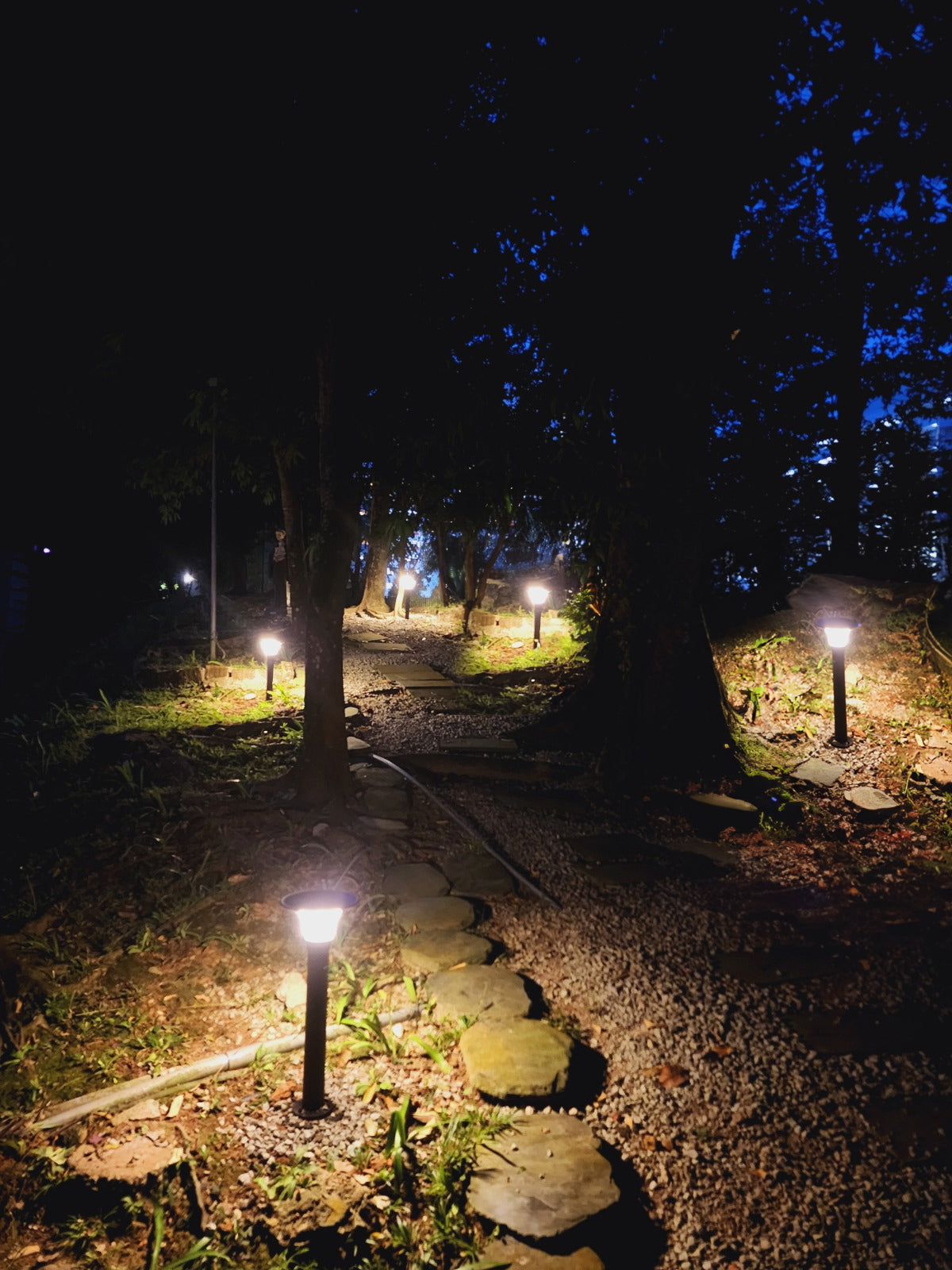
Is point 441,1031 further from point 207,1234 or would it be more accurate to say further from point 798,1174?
point 798,1174

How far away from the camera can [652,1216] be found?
82.2 inches

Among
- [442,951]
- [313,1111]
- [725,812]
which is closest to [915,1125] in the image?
[442,951]

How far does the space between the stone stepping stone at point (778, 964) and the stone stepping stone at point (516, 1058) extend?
3.86 ft

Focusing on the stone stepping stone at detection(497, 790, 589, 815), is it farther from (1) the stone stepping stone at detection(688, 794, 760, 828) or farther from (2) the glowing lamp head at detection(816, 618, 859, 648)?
(2) the glowing lamp head at detection(816, 618, 859, 648)

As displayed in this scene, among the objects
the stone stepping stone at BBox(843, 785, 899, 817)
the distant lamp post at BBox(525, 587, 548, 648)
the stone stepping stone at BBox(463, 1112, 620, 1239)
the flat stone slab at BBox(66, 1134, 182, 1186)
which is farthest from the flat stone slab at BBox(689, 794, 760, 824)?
the distant lamp post at BBox(525, 587, 548, 648)

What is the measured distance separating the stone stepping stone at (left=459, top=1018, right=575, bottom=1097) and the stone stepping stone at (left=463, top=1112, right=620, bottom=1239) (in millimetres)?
121

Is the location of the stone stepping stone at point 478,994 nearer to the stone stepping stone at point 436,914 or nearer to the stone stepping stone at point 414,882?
the stone stepping stone at point 436,914

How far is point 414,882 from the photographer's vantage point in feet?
14.1

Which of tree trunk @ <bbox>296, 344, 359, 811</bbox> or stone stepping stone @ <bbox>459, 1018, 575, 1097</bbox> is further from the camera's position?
tree trunk @ <bbox>296, 344, 359, 811</bbox>

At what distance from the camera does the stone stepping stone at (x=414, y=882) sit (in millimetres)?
4121

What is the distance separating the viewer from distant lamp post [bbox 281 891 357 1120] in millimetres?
2396

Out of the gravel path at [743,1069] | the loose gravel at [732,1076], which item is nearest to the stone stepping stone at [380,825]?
the gravel path at [743,1069]

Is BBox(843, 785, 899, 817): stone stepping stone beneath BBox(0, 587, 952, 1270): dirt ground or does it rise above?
above

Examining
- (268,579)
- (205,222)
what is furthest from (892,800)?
(268,579)
